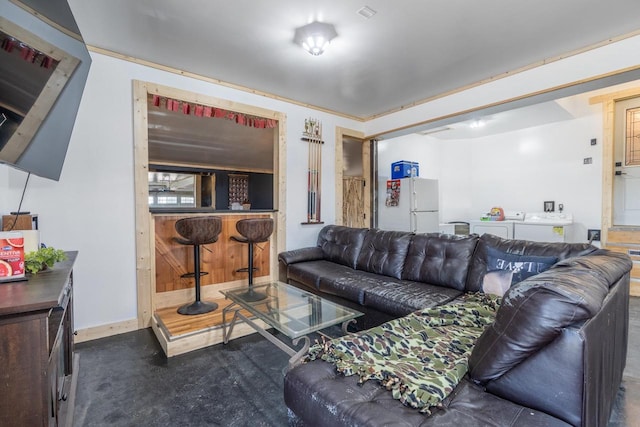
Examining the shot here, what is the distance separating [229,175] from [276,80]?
15.0 ft

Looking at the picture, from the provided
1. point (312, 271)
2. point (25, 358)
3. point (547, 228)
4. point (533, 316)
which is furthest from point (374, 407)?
point (547, 228)

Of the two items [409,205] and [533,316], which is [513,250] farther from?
[409,205]

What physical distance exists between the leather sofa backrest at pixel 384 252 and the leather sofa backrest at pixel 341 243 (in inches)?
3.7

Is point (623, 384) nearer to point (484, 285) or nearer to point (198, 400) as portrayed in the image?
point (484, 285)

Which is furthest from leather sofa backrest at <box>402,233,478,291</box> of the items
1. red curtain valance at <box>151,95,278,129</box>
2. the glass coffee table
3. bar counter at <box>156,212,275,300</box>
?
red curtain valance at <box>151,95,278,129</box>

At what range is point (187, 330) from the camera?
2.60 meters

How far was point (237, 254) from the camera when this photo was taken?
3.82 m

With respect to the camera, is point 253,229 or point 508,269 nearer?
point 508,269

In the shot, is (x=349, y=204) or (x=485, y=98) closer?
(x=485, y=98)

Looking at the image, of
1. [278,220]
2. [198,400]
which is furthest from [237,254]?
[198,400]

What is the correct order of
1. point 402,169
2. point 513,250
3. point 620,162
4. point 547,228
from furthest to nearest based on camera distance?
point 402,169, point 547,228, point 620,162, point 513,250

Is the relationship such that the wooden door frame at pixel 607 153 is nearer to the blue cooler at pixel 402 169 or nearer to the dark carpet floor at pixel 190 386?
the dark carpet floor at pixel 190 386

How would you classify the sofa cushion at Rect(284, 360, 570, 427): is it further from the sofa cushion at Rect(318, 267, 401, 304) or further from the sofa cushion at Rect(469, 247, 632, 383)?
the sofa cushion at Rect(318, 267, 401, 304)

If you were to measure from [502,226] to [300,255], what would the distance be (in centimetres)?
385
